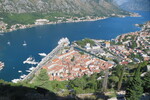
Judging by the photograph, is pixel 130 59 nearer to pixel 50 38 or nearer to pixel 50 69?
Result: pixel 50 69

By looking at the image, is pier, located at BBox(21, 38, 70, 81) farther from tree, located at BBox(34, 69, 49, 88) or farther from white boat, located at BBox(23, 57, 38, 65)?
tree, located at BBox(34, 69, 49, 88)

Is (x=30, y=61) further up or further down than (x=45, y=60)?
further down

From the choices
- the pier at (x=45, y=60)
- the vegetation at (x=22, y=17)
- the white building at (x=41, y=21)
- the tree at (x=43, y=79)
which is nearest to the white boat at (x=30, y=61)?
the pier at (x=45, y=60)

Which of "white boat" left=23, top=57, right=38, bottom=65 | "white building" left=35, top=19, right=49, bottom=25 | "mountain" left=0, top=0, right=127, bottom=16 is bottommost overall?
"white boat" left=23, top=57, right=38, bottom=65

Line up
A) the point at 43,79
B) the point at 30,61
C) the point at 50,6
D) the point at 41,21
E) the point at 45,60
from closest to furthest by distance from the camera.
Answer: the point at 43,79, the point at 30,61, the point at 45,60, the point at 41,21, the point at 50,6

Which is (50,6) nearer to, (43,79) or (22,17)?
(22,17)

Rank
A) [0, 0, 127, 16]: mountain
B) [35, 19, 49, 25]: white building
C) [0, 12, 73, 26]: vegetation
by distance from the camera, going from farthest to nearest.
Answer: [0, 0, 127, 16]: mountain → [35, 19, 49, 25]: white building → [0, 12, 73, 26]: vegetation

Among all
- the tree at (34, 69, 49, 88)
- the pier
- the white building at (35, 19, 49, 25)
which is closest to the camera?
the tree at (34, 69, 49, 88)

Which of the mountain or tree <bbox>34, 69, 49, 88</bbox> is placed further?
the mountain

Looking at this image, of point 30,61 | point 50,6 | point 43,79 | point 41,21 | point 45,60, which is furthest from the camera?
point 50,6

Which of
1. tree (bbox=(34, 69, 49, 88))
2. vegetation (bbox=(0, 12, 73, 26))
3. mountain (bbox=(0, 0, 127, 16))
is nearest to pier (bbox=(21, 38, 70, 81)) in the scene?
tree (bbox=(34, 69, 49, 88))

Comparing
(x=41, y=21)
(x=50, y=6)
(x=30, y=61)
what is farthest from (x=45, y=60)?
(x=50, y=6)

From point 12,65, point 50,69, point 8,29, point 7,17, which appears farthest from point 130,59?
point 7,17
